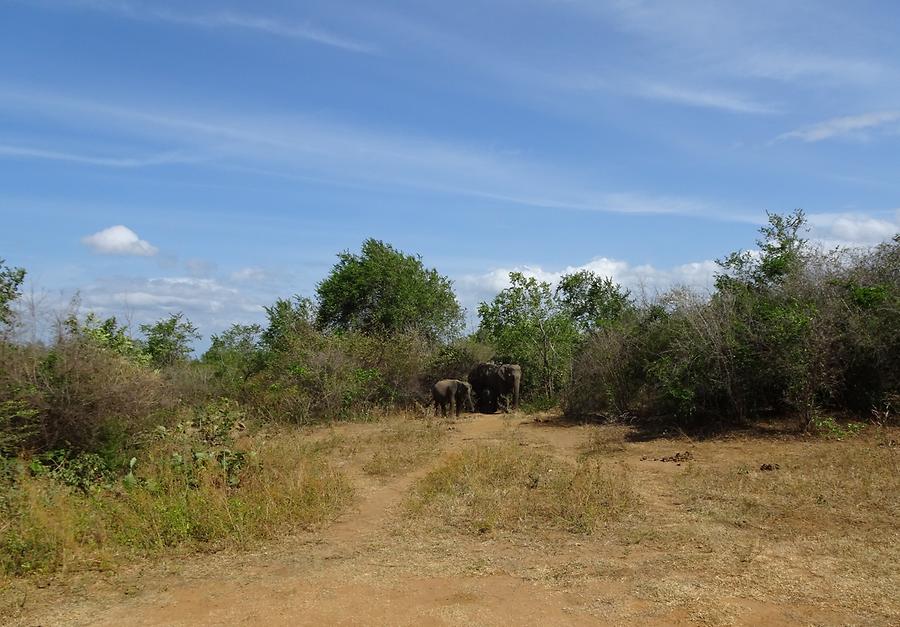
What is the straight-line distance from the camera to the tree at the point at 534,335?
20.9 meters

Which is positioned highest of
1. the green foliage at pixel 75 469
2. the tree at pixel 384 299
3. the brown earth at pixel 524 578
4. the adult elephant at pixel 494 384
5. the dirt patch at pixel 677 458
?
the tree at pixel 384 299

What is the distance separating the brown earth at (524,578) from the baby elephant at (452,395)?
11001 mm

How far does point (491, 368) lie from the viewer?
19.9 metres

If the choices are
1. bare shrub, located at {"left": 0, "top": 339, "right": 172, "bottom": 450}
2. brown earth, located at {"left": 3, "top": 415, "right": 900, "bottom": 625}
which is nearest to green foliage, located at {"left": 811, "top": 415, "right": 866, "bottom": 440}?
brown earth, located at {"left": 3, "top": 415, "right": 900, "bottom": 625}

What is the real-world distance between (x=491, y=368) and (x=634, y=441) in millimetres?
7333

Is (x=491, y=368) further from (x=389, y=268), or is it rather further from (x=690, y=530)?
(x=690, y=530)

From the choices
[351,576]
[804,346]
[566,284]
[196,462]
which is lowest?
[351,576]

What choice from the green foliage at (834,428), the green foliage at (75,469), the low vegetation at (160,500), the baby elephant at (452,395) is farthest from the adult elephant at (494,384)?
the green foliage at (75,469)

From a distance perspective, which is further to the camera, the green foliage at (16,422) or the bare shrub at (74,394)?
the bare shrub at (74,394)

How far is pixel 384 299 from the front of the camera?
84.9ft

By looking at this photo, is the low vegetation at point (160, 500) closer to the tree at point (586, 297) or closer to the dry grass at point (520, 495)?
the dry grass at point (520, 495)

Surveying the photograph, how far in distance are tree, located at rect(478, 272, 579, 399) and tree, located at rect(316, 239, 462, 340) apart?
3.73 metres

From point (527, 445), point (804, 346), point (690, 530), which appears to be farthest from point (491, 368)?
point (690, 530)

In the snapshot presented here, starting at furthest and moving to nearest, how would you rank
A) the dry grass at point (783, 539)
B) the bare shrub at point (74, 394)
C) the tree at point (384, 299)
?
the tree at point (384, 299), the bare shrub at point (74, 394), the dry grass at point (783, 539)
